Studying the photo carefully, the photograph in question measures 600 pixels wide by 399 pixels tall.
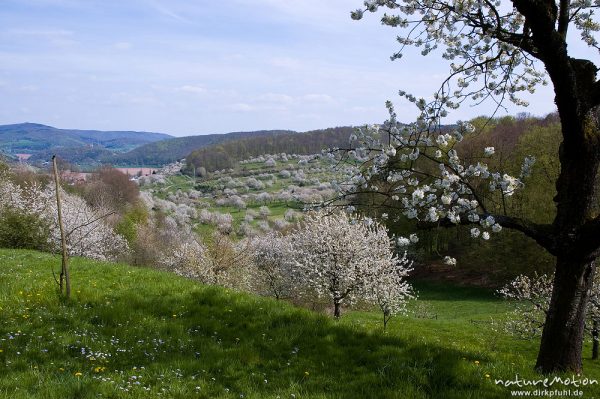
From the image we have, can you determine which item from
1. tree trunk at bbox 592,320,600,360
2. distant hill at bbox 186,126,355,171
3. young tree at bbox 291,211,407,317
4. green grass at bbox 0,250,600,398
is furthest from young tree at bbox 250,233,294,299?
distant hill at bbox 186,126,355,171

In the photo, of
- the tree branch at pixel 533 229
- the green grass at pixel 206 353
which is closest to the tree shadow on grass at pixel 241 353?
the green grass at pixel 206 353

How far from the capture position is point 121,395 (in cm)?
512

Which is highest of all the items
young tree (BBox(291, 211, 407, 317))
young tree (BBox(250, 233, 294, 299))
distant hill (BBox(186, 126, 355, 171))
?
distant hill (BBox(186, 126, 355, 171))

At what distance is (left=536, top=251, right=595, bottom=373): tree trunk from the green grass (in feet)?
1.67

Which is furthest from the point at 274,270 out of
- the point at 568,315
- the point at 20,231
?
the point at 568,315

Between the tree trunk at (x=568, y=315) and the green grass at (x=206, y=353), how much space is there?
0.51 meters

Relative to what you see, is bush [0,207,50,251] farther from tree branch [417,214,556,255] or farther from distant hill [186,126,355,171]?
distant hill [186,126,355,171]

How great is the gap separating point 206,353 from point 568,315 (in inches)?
218

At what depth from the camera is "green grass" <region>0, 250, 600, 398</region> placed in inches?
218

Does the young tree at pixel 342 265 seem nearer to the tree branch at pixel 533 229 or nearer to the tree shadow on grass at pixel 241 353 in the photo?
the tree shadow on grass at pixel 241 353

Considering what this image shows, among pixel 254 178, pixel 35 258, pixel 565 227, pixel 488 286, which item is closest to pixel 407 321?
pixel 488 286

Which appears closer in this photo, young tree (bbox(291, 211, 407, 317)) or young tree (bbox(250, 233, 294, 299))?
young tree (bbox(291, 211, 407, 317))

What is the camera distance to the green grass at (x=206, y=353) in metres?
5.53

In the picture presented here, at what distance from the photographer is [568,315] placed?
6672mm
